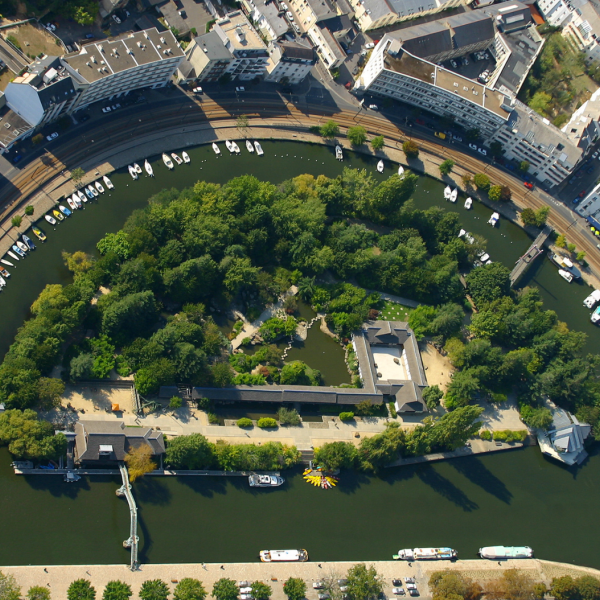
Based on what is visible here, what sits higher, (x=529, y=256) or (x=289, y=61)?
(x=289, y=61)

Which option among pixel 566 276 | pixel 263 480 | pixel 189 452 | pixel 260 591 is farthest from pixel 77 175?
pixel 566 276

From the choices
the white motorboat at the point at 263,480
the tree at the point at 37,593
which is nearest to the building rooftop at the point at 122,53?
the white motorboat at the point at 263,480

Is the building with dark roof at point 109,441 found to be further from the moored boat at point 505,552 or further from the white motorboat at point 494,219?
the white motorboat at point 494,219

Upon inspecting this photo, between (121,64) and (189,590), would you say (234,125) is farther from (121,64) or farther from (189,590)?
(189,590)

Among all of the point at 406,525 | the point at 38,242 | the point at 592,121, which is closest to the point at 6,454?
the point at 38,242

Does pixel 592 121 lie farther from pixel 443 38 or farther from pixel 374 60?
pixel 374 60
